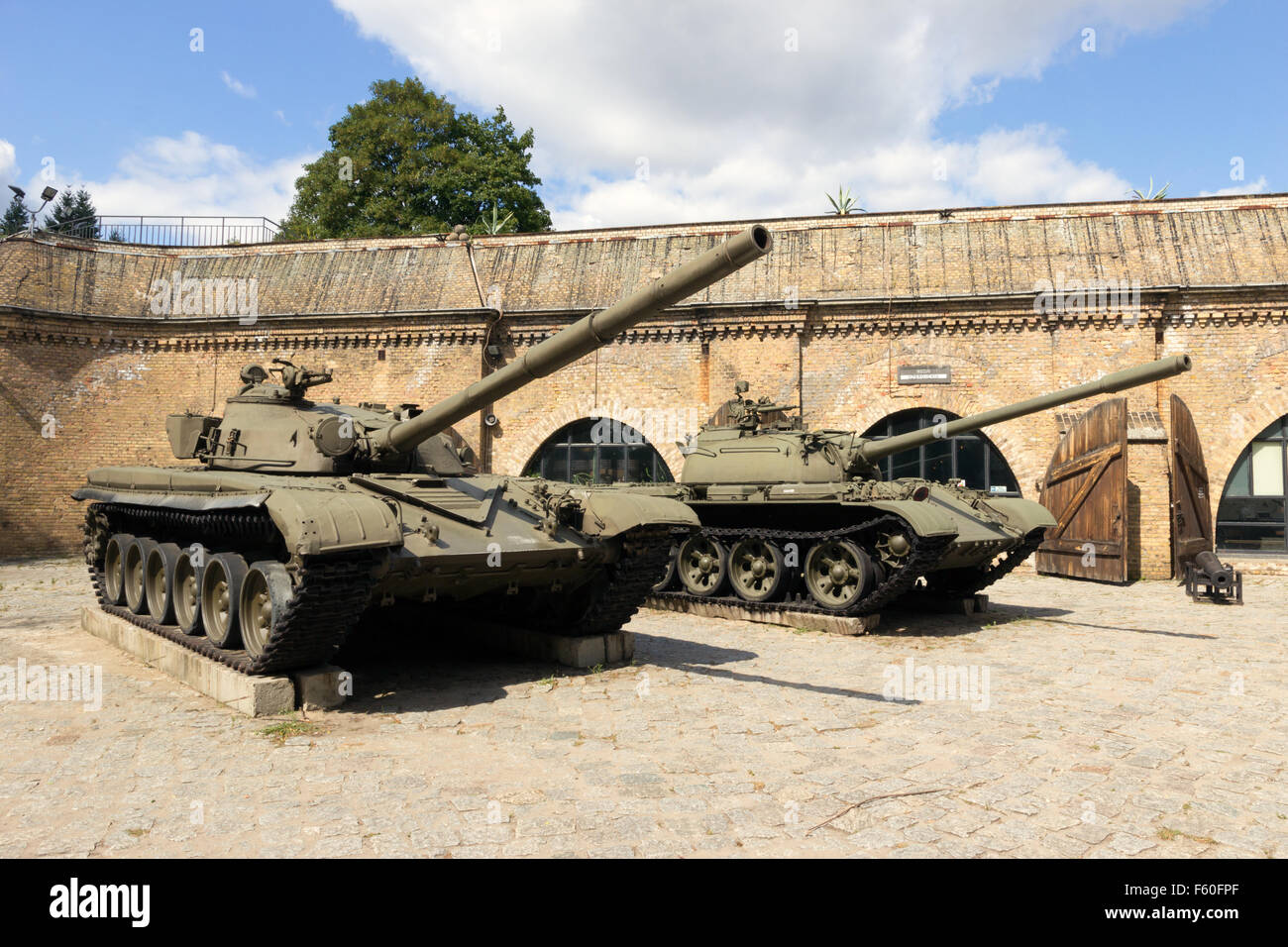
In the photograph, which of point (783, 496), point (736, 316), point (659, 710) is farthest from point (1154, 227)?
point (659, 710)

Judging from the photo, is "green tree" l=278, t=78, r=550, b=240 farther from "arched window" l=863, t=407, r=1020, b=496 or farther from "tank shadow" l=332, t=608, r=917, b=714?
"tank shadow" l=332, t=608, r=917, b=714

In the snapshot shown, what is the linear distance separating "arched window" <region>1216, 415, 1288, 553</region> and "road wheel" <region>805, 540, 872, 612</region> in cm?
1017

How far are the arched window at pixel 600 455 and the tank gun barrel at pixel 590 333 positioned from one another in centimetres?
1144

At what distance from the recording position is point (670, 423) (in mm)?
19016

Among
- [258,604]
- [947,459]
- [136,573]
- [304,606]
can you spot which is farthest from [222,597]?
[947,459]

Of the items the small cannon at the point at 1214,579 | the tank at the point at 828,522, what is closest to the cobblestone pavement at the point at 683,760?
the tank at the point at 828,522

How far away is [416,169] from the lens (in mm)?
30906

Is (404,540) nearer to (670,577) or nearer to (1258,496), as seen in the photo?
(670,577)

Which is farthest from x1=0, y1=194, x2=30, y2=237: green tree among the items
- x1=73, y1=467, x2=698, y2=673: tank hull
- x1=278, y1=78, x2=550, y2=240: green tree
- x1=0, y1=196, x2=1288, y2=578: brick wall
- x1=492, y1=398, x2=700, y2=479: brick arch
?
x1=73, y1=467, x2=698, y2=673: tank hull

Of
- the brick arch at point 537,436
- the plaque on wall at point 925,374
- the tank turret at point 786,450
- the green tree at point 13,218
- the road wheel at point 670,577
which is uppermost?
the green tree at point 13,218

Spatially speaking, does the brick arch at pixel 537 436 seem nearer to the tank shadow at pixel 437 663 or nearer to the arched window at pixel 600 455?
the arched window at pixel 600 455

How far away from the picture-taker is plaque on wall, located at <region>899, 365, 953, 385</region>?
1802cm

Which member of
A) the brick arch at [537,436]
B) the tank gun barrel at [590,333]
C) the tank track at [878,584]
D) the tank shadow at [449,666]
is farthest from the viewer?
the brick arch at [537,436]

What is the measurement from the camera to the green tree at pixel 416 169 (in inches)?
1204
